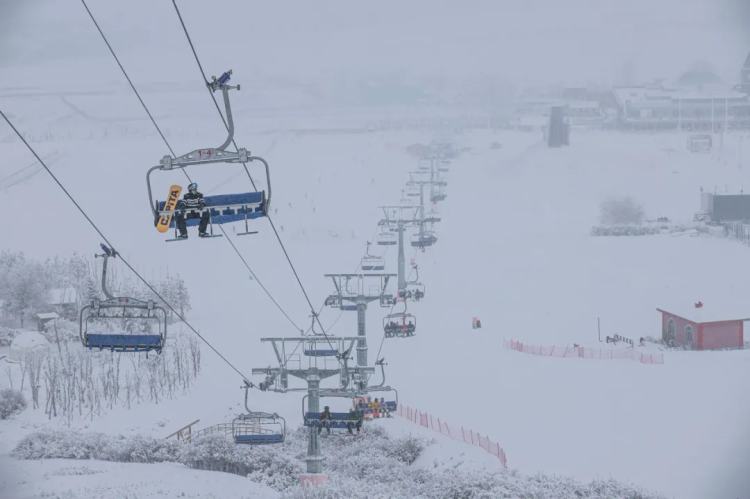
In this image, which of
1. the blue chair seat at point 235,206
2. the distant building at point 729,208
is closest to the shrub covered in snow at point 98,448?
the blue chair seat at point 235,206

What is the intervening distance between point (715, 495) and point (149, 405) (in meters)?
8.12

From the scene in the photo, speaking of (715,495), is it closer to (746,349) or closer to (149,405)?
(746,349)

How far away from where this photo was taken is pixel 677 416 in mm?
12898

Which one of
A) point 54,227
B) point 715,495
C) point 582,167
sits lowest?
point 715,495

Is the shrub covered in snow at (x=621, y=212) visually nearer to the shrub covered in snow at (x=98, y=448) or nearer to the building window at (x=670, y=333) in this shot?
the building window at (x=670, y=333)

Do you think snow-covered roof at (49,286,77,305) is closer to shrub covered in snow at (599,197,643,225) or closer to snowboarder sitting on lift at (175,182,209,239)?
shrub covered in snow at (599,197,643,225)

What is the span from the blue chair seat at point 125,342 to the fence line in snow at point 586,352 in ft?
30.6

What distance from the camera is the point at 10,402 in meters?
15.4

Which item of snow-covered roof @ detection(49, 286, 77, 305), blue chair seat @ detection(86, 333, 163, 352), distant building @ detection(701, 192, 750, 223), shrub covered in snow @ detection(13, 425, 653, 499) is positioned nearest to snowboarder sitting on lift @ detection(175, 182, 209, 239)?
blue chair seat @ detection(86, 333, 163, 352)

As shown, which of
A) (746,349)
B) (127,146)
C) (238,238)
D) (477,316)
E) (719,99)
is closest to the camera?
(746,349)

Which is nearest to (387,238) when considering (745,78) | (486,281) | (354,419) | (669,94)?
(486,281)

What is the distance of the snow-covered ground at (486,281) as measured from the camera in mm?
12180

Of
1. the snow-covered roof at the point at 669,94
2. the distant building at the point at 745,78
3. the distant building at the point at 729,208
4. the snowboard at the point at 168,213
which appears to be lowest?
the snowboard at the point at 168,213

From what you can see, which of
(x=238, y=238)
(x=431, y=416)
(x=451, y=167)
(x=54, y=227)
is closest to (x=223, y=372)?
(x=431, y=416)
